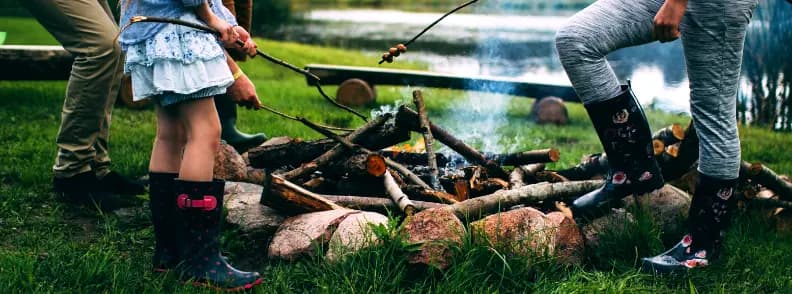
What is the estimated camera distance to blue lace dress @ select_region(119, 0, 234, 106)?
286 cm

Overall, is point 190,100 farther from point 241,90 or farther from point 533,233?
point 533,233

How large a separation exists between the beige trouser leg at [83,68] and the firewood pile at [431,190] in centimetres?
71

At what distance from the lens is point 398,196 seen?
360cm

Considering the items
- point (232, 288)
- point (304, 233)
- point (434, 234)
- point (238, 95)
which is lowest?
point (232, 288)

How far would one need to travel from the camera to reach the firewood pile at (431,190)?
3137mm

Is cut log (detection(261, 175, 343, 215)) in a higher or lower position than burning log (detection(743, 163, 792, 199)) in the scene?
lower

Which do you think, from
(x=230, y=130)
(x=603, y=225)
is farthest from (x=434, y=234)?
(x=230, y=130)

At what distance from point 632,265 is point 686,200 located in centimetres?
63

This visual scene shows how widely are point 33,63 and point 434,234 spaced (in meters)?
6.37

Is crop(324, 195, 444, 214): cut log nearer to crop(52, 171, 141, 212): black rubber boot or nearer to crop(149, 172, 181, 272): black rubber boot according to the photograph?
crop(149, 172, 181, 272): black rubber boot

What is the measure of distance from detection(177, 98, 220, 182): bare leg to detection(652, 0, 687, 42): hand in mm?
1703

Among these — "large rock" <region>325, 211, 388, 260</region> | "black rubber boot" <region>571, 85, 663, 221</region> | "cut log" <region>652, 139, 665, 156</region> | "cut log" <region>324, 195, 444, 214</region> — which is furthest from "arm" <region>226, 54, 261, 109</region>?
"cut log" <region>652, 139, 665, 156</region>

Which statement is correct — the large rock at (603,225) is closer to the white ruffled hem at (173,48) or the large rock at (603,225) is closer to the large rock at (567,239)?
the large rock at (567,239)

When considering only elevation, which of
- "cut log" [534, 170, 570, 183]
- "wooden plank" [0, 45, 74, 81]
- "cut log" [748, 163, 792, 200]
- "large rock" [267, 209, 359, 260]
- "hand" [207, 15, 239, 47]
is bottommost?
"wooden plank" [0, 45, 74, 81]
